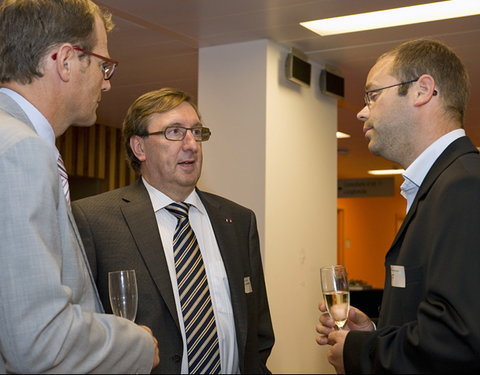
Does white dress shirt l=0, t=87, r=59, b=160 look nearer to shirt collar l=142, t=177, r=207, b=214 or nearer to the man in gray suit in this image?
the man in gray suit

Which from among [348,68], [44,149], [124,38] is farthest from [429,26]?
[44,149]

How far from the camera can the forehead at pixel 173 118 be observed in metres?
3.25

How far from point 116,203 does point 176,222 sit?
0.90 ft

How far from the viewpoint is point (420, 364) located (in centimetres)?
190

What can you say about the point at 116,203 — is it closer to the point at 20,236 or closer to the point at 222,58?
the point at 20,236

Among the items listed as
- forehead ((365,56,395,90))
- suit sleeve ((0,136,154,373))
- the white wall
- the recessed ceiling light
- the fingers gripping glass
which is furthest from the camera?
the recessed ceiling light

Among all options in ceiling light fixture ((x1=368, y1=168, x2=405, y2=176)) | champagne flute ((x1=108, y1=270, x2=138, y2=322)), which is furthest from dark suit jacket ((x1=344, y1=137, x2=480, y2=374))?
ceiling light fixture ((x1=368, y1=168, x2=405, y2=176))

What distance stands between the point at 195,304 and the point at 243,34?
8.62ft

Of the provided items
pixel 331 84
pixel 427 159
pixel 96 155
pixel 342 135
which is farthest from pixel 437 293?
pixel 96 155

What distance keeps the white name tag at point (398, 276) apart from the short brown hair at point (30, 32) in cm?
113

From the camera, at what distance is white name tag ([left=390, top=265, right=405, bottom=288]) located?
6.79 feet

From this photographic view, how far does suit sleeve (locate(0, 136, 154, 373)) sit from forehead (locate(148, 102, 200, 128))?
5.33ft

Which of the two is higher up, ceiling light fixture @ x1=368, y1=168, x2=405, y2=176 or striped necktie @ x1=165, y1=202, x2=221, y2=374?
ceiling light fixture @ x1=368, y1=168, x2=405, y2=176

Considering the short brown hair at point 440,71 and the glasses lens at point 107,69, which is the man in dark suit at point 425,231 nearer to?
the short brown hair at point 440,71
